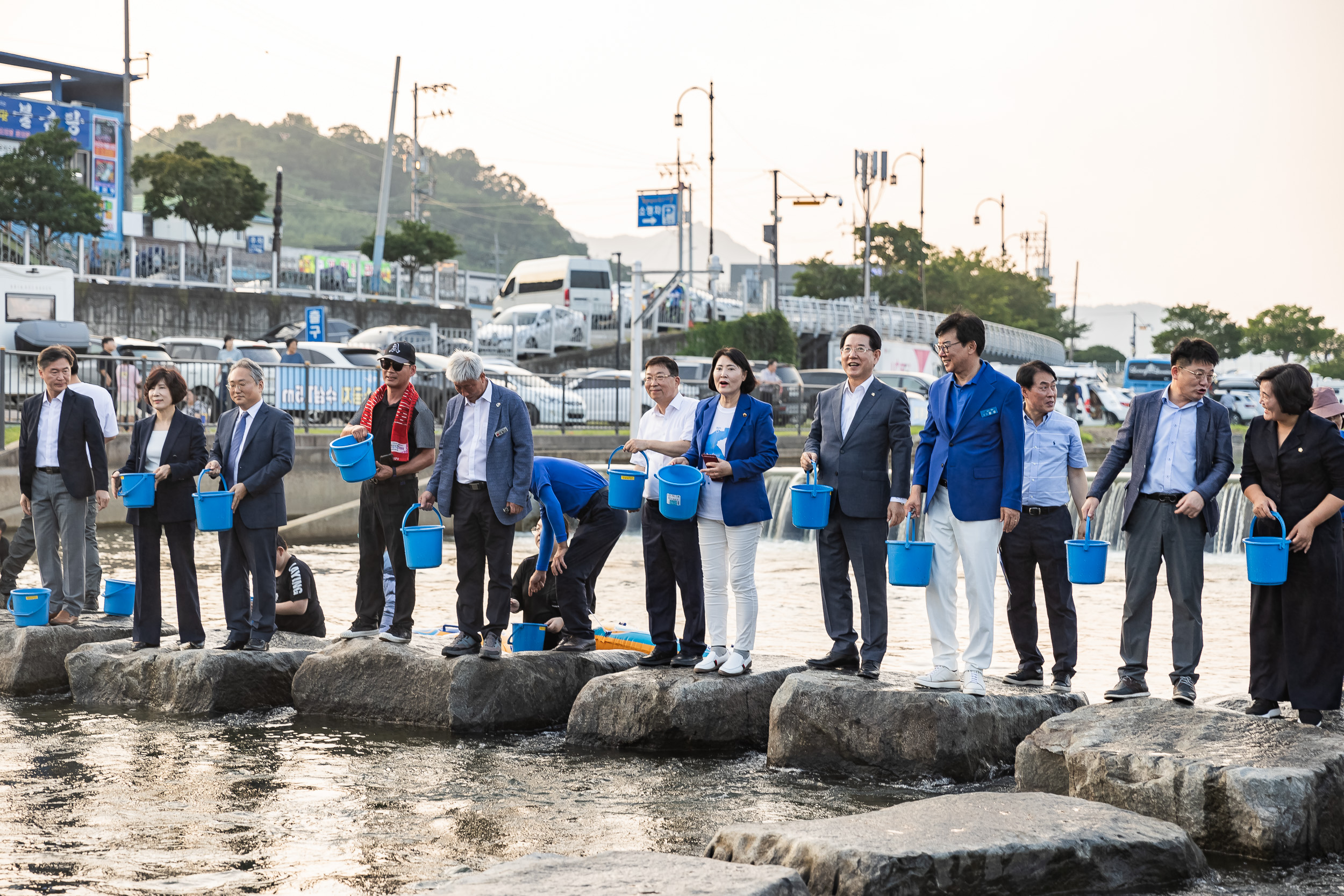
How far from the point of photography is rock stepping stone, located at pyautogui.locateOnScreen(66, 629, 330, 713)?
338 inches

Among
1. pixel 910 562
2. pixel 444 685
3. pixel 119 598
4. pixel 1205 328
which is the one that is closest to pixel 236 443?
pixel 444 685

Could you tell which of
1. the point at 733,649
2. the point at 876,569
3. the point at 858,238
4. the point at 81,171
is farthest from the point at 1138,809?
the point at 858,238

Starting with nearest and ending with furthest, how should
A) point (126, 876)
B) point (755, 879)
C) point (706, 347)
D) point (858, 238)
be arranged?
point (755, 879) → point (126, 876) → point (706, 347) → point (858, 238)

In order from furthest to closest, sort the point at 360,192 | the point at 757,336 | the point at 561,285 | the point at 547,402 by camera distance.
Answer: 1. the point at 360,192
2. the point at 561,285
3. the point at 757,336
4. the point at 547,402

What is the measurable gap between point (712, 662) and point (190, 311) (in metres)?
34.1

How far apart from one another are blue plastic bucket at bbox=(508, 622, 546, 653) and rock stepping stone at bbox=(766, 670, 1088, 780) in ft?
7.26

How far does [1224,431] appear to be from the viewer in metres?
6.87

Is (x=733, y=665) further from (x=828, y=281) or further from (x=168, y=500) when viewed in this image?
(x=828, y=281)

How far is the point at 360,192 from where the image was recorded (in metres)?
184

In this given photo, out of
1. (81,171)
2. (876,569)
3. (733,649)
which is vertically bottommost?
(733,649)

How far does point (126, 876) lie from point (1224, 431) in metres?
5.44

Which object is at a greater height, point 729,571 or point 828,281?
point 828,281

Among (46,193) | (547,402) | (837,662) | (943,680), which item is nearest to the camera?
(943,680)

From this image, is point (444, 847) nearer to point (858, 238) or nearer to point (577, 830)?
point (577, 830)
